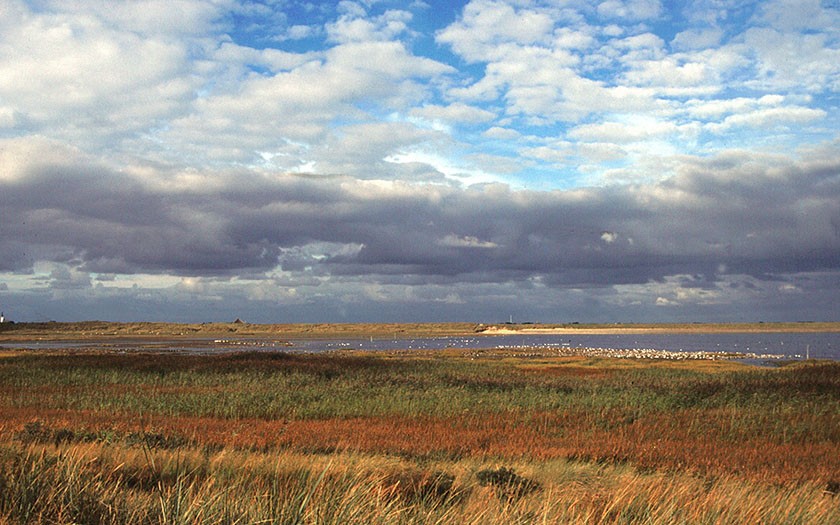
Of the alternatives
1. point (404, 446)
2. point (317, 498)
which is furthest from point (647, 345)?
point (317, 498)

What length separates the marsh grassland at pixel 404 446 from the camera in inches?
248

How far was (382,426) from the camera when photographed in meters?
19.8

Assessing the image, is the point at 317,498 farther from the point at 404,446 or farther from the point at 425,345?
the point at 425,345

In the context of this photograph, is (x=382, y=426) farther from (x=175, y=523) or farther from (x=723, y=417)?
(x=175, y=523)

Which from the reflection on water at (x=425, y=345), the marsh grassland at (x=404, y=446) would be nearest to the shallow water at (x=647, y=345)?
the reflection on water at (x=425, y=345)

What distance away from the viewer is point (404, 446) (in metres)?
15.5

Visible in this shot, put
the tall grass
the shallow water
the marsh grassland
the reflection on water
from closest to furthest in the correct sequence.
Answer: the tall grass < the marsh grassland < the reflection on water < the shallow water

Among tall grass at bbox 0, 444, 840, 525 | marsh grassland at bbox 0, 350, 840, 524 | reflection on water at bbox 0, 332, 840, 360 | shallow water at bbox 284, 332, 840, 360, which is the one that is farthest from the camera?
shallow water at bbox 284, 332, 840, 360

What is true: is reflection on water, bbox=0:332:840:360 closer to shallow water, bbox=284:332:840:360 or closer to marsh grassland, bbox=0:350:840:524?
shallow water, bbox=284:332:840:360

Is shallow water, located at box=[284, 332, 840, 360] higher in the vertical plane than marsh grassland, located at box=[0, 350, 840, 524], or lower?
lower

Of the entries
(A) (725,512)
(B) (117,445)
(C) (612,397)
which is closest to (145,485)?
(B) (117,445)

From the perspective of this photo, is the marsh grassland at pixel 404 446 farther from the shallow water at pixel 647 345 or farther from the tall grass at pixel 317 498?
the shallow water at pixel 647 345

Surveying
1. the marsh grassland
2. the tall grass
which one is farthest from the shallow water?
the tall grass

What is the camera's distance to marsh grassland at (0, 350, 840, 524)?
6.29 m
